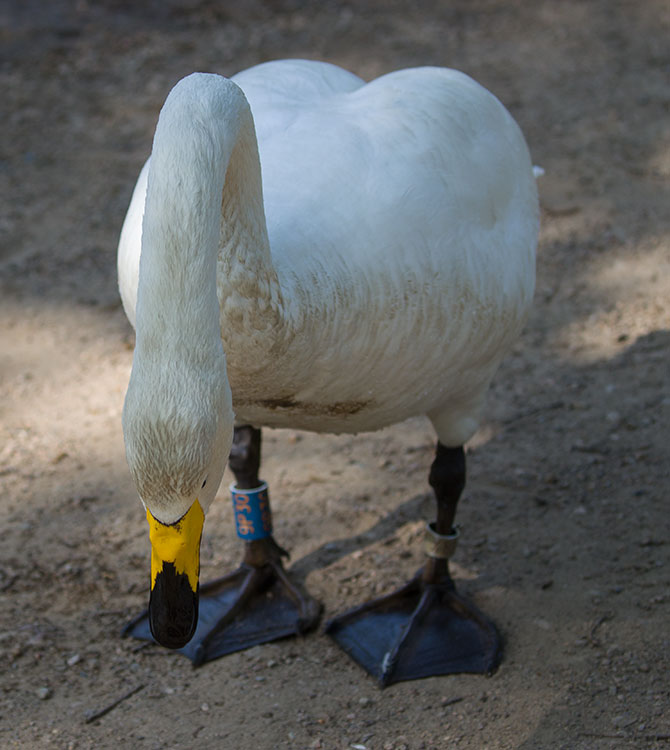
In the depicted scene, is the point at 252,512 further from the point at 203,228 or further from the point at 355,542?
the point at 203,228

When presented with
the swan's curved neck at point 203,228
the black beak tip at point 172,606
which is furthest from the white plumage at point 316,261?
the black beak tip at point 172,606

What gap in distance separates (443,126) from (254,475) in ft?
4.11

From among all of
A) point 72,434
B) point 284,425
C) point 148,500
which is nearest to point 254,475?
point 284,425

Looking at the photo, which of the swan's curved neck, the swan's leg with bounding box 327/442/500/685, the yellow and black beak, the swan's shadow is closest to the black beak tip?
the yellow and black beak

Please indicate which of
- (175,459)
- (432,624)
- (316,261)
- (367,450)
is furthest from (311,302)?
(367,450)

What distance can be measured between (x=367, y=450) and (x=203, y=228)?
2.29 m

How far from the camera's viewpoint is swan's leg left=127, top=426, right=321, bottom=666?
3.26m

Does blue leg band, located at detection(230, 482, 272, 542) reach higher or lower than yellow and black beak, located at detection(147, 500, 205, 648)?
lower

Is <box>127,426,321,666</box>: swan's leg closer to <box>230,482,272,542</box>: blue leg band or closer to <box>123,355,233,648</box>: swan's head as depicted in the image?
<box>230,482,272,542</box>: blue leg band

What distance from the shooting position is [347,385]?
2.59 m

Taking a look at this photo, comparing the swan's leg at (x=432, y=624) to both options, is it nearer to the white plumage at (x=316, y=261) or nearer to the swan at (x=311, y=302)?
the swan at (x=311, y=302)

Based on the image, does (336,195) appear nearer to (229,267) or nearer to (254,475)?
(229,267)

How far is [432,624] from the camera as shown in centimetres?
327

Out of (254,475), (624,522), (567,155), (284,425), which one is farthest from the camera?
(567,155)
